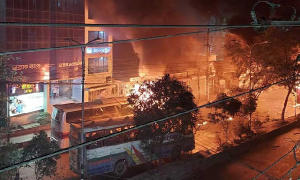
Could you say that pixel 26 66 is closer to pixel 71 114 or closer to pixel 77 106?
pixel 77 106

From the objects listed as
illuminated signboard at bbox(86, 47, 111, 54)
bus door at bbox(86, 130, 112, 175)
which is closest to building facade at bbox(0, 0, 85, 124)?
illuminated signboard at bbox(86, 47, 111, 54)

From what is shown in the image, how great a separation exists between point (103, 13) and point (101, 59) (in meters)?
3.19

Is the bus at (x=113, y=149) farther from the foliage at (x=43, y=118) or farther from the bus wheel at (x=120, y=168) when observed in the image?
the foliage at (x=43, y=118)

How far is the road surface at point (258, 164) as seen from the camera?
32.4 ft

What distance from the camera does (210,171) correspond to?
10375 mm

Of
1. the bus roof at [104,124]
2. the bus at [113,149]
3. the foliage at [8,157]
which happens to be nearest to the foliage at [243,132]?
the bus at [113,149]

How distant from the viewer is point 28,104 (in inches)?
656

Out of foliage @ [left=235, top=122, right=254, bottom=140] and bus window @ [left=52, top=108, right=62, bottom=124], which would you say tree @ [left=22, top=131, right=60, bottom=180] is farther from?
foliage @ [left=235, top=122, right=254, bottom=140]

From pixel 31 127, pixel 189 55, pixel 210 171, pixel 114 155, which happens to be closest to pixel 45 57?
pixel 31 127

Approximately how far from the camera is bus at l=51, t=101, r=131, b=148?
12523mm

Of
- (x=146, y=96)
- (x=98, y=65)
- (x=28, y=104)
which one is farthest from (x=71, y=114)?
(x=98, y=65)

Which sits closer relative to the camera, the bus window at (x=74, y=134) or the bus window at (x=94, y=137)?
the bus window at (x=94, y=137)

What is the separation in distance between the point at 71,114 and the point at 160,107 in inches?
183

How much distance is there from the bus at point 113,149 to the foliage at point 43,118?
6072mm
